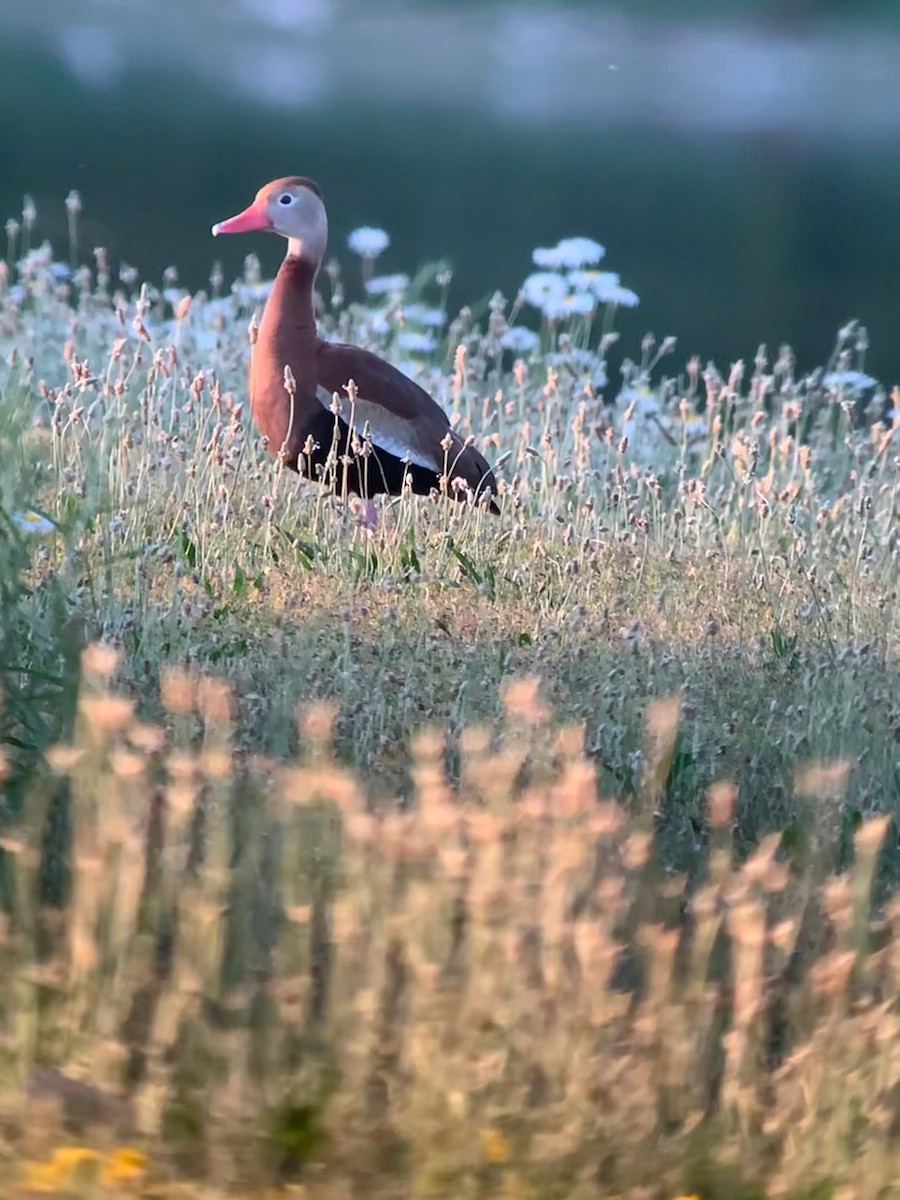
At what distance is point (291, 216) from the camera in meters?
4.53

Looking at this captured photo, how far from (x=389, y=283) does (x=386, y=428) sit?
2266 millimetres

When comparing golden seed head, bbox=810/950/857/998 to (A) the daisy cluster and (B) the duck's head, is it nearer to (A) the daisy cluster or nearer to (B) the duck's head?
(B) the duck's head

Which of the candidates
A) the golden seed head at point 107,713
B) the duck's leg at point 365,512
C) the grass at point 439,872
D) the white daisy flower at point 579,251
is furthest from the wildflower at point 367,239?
the golden seed head at point 107,713

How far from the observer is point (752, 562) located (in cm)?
404

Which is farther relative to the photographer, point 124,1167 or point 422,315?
point 422,315

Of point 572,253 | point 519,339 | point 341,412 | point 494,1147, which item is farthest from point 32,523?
point 572,253

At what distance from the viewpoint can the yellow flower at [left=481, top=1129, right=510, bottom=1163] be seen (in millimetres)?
1862

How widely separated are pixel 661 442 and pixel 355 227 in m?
1.37

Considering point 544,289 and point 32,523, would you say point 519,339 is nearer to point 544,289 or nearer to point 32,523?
point 544,289

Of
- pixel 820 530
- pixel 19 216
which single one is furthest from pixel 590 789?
pixel 19 216

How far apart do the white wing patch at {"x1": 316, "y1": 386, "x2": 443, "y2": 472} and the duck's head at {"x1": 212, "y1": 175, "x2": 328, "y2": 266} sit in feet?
1.53

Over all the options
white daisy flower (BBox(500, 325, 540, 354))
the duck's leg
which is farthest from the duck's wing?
white daisy flower (BBox(500, 325, 540, 354))

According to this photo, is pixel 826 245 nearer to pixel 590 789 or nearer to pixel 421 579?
pixel 421 579

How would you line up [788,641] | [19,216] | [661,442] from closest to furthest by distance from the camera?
[788,641] → [661,442] → [19,216]
